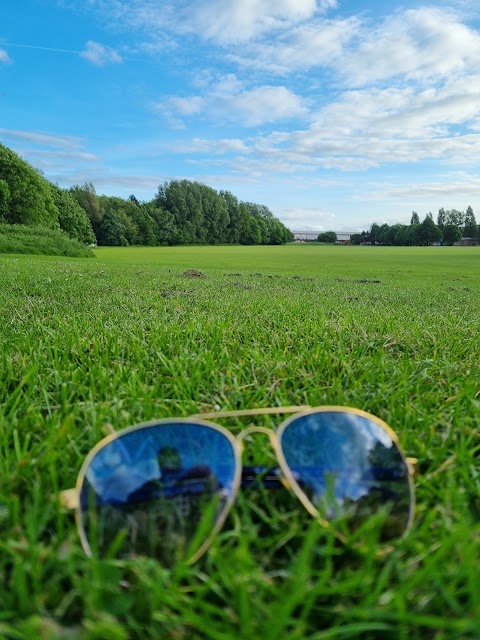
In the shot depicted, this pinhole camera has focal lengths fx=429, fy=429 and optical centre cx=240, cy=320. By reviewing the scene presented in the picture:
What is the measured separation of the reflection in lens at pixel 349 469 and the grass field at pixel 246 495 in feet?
0.21

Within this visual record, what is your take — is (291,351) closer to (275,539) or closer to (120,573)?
(275,539)

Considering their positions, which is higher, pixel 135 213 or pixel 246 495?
pixel 135 213

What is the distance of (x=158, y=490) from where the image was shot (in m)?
0.98

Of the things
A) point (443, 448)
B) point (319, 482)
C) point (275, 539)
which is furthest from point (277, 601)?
Result: point (443, 448)

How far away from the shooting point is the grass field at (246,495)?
2.52ft

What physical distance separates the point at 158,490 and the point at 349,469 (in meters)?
0.46

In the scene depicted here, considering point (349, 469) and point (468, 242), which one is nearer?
point (349, 469)

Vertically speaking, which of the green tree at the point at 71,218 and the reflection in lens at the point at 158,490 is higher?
the green tree at the point at 71,218

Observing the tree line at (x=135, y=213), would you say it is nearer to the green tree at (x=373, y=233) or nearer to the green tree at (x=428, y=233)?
the green tree at (x=373, y=233)

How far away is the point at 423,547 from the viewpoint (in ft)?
3.05

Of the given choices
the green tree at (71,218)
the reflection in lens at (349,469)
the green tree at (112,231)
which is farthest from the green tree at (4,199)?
the reflection in lens at (349,469)

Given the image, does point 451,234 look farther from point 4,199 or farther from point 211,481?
point 211,481

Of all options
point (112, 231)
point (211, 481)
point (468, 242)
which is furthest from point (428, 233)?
point (211, 481)

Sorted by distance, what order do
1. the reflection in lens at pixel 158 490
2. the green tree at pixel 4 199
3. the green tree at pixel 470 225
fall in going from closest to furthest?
the reflection in lens at pixel 158 490
the green tree at pixel 4 199
the green tree at pixel 470 225
